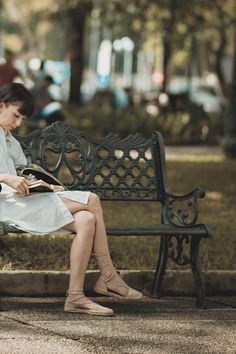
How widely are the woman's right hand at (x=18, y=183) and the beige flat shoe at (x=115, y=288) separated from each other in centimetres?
72

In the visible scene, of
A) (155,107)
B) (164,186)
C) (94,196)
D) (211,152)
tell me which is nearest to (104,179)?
(164,186)

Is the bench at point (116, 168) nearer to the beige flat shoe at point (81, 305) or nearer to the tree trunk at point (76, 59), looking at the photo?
the beige flat shoe at point (81, 305)

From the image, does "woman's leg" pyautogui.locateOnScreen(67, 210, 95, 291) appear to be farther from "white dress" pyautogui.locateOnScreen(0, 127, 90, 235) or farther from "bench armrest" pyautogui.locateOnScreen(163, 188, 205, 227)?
"bench armrest" pyautogui.locateOnScreen(163, 188, 205, 227)

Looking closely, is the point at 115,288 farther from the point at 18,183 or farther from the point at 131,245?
the point at 131,245

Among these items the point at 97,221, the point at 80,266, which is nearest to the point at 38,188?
the point at 97,221

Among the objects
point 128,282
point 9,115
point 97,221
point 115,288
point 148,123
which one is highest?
point 9,115

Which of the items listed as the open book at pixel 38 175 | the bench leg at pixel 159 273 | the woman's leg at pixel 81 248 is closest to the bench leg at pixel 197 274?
the bench leg at pixel 159 273

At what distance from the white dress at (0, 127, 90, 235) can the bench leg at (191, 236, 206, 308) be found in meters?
0.86

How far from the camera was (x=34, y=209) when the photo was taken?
23.0 ft

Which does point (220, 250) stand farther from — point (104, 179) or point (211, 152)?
point (211, 152)

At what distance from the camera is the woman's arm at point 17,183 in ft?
22.6

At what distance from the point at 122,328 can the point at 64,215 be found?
2.67 ft

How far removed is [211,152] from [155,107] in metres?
7.85

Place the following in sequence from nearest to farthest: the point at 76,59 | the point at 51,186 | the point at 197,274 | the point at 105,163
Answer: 1. the point at 51,186
2. the point at 197,274
3. the point at 105,163
4. the point at 76,59
